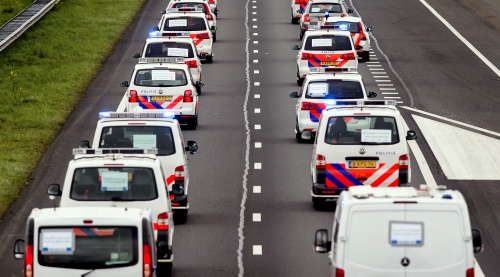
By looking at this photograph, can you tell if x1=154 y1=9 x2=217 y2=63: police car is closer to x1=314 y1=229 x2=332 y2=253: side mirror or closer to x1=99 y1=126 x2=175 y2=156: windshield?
x1=99 y1=126 x2=175 y2=156: windshield

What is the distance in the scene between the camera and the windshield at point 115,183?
22.0m

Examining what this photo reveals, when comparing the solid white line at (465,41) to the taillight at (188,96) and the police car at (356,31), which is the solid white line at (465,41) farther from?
the taillight at (188,96)

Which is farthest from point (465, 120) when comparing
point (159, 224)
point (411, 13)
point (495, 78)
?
point (411, 13)

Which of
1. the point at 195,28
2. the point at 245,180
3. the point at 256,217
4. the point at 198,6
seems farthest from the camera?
the point at 198,6

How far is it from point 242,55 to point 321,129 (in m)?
26.8

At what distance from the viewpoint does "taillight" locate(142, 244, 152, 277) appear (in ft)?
60.4

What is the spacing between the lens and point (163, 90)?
3662cm

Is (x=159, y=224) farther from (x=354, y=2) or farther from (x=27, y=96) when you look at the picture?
(x=354, y=2)

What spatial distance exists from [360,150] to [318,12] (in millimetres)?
30893

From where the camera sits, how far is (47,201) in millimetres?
28906

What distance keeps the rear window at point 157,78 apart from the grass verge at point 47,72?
2680 mm

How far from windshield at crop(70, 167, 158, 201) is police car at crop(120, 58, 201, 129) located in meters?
14.2

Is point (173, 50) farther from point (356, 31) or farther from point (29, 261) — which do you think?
point (29, 261)

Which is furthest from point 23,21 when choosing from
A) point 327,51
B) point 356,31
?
point 327,51
